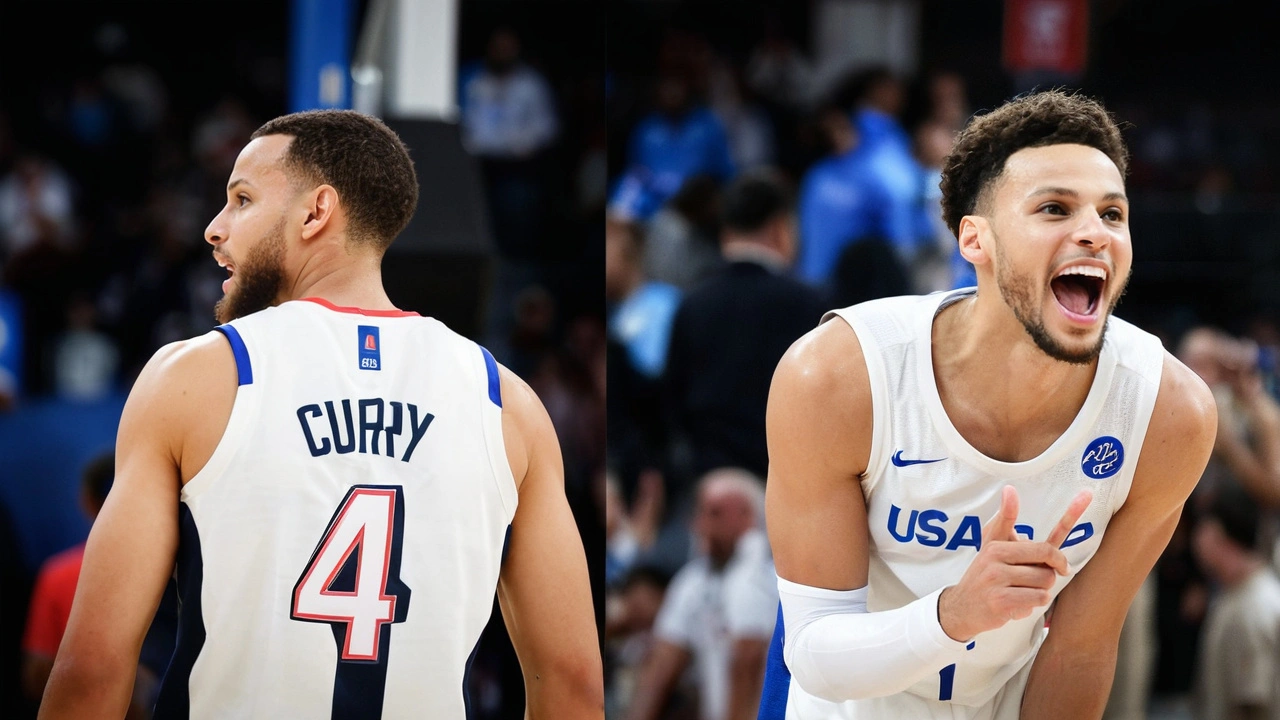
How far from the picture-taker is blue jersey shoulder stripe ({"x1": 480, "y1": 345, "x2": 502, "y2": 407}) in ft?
8.28

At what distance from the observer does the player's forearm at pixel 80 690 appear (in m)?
2.24

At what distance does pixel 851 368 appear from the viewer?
271 cm

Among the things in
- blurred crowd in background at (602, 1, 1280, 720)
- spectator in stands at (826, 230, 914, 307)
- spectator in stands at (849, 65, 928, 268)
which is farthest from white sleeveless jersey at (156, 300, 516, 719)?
spectator in stands at (849, 65, 928, 268)

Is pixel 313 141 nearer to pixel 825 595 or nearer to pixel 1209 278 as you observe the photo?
pixel 825 595

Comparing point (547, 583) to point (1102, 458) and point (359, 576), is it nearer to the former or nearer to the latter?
point (359, 576)

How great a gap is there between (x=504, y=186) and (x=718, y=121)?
1.54 metres

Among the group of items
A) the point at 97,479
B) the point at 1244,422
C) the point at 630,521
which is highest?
the point at 1244,422

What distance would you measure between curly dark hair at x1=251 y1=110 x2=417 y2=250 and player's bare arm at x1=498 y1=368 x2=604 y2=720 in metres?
0.38

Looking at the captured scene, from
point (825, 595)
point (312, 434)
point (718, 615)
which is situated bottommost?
point (718, 615)

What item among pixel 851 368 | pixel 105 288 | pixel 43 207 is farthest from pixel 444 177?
pixel 43 207

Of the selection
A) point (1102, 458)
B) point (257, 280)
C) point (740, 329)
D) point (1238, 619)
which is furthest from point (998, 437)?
point (1238, 619)

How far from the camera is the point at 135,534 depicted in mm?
2277

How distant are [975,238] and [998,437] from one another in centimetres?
40

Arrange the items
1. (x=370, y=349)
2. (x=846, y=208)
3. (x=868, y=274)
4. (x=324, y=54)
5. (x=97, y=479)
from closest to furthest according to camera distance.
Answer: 1. (x=370, y=349)
2. (x=324, y=54)
3. (x=97, y=479)
4. (x=868, y=274)
5. (x=846, y=208)
